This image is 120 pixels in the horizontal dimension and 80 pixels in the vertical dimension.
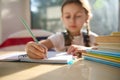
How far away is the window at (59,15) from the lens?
1958 millimetres

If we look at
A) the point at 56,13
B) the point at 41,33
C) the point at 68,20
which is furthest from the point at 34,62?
the point at 56,13

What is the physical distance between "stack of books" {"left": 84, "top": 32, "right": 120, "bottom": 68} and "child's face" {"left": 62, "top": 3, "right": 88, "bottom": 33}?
776mm

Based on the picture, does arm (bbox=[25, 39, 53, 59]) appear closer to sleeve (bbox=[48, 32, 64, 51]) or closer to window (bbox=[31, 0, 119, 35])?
sleeve (bbox=[48, 32, 64, 51])

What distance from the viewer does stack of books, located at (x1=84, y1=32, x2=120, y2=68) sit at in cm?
41

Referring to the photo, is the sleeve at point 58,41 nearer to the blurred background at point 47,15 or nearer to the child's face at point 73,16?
the child's face at point 73,16

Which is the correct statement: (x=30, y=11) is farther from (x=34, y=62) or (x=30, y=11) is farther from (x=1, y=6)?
(x=34, y=62)

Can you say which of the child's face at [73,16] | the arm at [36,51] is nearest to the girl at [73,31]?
the child's face at [73,16]

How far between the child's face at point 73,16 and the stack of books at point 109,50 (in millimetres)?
776

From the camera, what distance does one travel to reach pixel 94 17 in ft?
6.75

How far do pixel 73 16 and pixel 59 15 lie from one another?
950 millimetres

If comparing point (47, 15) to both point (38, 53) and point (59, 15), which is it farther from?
point (38, 53)

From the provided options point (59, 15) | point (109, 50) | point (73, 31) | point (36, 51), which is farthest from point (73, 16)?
point (59, 15)

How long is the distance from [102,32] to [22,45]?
0.78 meters

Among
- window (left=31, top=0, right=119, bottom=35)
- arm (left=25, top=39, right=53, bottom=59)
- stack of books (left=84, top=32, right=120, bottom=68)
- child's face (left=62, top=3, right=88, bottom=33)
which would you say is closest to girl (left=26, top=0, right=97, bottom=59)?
child's face (left=62, top=3, right=88, bottom=33)
